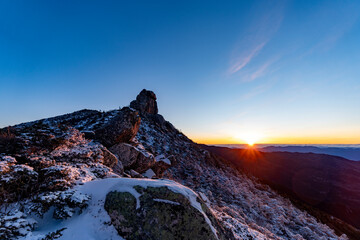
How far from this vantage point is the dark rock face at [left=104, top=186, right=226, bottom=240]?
3.70 metres

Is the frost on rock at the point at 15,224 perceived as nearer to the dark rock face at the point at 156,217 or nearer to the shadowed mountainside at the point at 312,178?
the dark rock face at the point at 156,217

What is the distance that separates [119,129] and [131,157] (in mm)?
2246

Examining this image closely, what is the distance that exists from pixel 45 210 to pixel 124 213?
194cm

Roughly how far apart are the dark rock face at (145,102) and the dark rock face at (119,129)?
24.8 metres

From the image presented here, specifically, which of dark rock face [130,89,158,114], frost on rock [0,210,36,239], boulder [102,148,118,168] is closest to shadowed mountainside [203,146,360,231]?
dark rock face [130,89,158,114]

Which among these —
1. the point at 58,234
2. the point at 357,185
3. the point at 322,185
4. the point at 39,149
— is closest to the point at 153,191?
the point at 58,234

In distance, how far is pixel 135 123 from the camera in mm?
12844

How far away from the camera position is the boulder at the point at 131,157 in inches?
431

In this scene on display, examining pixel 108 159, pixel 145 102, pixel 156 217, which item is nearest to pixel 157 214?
pixel 156 217

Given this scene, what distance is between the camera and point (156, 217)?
12.8 ft

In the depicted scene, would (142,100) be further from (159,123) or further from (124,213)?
(124,213)

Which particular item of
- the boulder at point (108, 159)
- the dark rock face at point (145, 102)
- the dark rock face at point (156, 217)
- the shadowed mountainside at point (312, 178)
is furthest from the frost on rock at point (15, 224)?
the shadowed mountainside at point (312, 178)

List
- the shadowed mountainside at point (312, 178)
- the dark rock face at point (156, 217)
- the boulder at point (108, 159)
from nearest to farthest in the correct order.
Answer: the dark rock face at point (156, 217) → the boulder at point (108, 159) → the shadowed mountainside at point (312, 178)

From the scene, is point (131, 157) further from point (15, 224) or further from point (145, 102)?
point (145, 102)
